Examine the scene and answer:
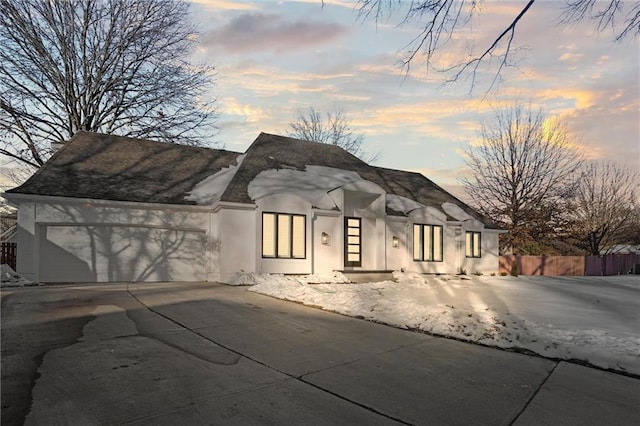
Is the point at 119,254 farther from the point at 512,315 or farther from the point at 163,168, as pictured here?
the point at 512,315

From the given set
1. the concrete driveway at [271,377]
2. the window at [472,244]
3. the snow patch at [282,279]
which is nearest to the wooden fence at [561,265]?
the window at [472,244]

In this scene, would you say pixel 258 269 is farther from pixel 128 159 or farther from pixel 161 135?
pixel 161 135

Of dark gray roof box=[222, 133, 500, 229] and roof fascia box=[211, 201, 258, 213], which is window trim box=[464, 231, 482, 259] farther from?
roof fascia box=[211, 201, 258, 213]

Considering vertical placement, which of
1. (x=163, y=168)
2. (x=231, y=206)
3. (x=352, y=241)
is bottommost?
(x=352, y=241)

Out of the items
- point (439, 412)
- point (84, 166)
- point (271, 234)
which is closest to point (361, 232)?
point (271, 234)

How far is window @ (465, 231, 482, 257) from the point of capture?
71.6ft

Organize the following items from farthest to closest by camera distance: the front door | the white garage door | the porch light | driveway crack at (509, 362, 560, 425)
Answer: the front door
the porch light
the white garage door
driveway crack at (509, 362, 560, 425)

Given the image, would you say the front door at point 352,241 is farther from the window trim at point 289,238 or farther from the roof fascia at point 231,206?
the roof fascia at point 231,206

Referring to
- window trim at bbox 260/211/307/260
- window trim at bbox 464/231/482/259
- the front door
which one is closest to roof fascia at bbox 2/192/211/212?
window trim at bbox 260/211/307/260

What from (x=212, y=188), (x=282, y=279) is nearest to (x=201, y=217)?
(x=212, y=188)

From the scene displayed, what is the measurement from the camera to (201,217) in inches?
613

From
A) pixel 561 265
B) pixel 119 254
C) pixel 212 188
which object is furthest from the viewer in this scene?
pixel 561 265

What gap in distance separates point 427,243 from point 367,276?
485 centimetres

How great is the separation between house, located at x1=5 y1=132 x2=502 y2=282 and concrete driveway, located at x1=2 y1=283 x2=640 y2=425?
678 centimetres
